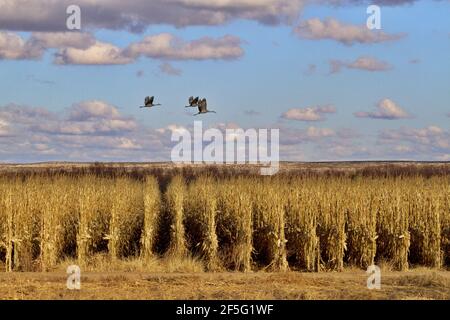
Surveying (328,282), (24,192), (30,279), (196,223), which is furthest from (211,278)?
(24,192)

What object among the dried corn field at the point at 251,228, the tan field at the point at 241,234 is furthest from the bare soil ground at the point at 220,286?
the dried corn field at the point at 251,228

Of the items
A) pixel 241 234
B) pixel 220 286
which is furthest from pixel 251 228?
pixel 220 286

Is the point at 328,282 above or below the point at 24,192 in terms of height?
below

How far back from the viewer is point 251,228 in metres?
21.6

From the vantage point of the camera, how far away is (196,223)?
23531 mm

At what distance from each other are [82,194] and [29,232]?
2.21 meters

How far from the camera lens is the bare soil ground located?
14750 millimetres

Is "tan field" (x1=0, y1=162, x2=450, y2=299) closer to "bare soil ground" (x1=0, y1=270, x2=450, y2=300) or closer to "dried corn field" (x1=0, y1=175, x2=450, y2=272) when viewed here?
"dried corn field" (x1=0, y1=175, x2=450, y2=272)

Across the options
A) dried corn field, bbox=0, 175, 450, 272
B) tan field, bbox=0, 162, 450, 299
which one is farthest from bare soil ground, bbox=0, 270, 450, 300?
dried corn field, bbox=0, 175, 450, 272

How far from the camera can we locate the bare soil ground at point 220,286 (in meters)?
14.8

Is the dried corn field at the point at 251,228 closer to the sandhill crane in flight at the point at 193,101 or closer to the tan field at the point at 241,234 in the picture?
the tan field at the point at 241,234

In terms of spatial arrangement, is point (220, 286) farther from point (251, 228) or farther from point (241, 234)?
point (251, 228)
